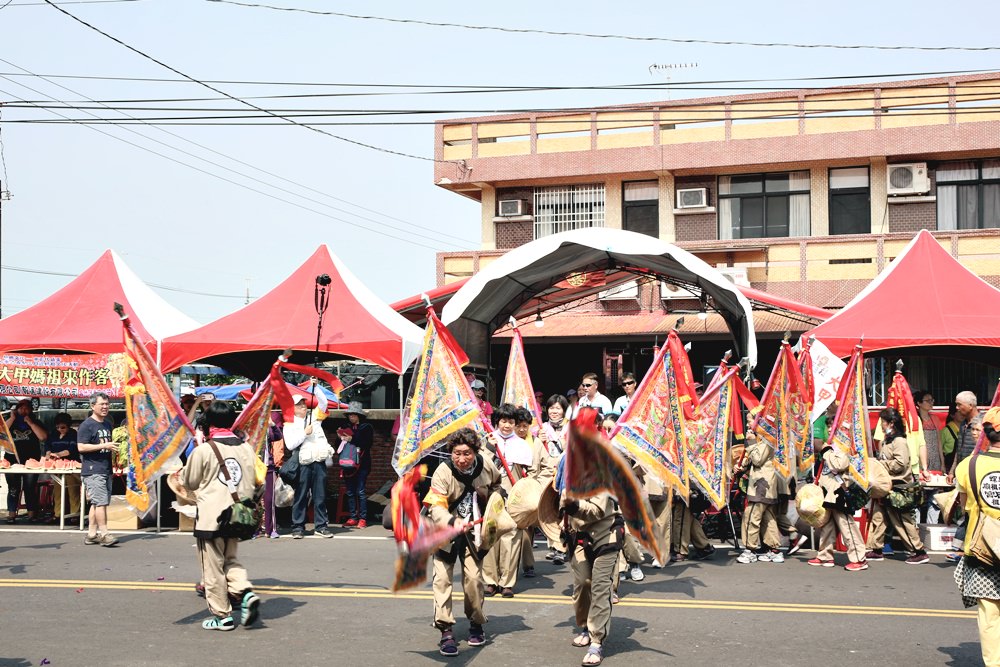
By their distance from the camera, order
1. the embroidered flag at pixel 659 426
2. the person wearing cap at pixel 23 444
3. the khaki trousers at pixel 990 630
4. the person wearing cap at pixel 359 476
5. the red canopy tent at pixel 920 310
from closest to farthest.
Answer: the khaki trousers at pixel 990 630 → the embroidered flag at pixel 659 426 → the red canopy tent at pixel 920 310 → the person wearing cap at pixel 359 476 → the person wearing cap at pixel 23 444

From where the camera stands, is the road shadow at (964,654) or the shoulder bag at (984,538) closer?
the shoulder bag at (984,538)

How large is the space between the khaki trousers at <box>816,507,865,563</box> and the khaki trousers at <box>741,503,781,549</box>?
1.70ft

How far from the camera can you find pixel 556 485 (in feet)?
26.2

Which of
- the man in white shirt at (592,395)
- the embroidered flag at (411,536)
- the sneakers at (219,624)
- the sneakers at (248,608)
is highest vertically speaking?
the man in white shirt at (592,395)

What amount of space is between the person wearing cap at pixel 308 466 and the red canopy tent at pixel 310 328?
3.67 ft

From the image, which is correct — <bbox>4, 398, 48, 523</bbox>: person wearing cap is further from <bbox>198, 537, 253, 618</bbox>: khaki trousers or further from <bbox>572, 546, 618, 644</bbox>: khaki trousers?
<bbox>572, 546, 618, 644</bbox>: khaki trousers

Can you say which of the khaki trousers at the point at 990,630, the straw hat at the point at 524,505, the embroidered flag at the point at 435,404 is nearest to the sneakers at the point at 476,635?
the straw hat at the point at 524,505

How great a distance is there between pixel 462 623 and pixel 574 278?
9.68 m

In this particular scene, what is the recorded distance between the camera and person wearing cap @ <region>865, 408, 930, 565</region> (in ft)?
41.8

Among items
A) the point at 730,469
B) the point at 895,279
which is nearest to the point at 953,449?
the point at 895,279

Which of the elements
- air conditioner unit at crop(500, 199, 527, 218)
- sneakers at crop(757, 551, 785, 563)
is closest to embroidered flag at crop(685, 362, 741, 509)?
sneakers at crop(757, 551, 785, 563)

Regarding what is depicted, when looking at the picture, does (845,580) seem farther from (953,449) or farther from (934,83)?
(934,83)

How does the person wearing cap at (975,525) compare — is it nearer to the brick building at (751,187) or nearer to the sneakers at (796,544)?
the sneakers at (796,544)

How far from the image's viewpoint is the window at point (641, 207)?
2605 centimetres
